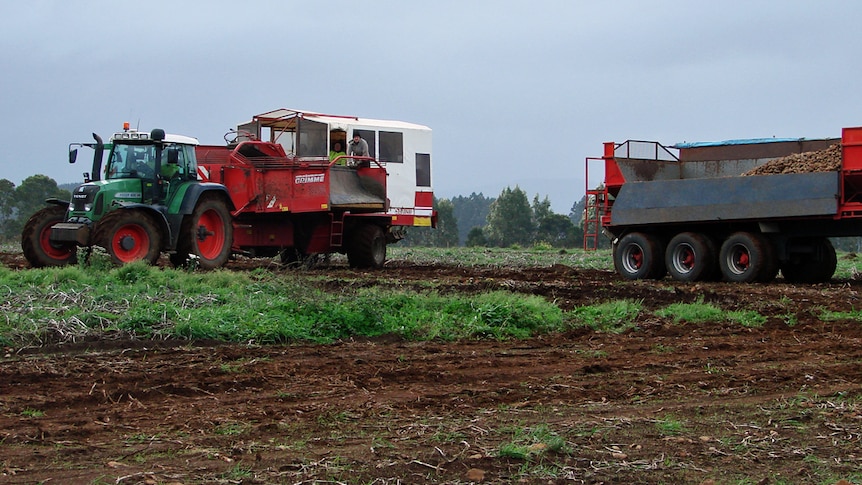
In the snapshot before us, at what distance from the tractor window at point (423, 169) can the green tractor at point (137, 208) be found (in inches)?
353

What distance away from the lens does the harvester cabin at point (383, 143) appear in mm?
23703

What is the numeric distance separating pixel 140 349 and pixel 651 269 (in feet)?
39.9

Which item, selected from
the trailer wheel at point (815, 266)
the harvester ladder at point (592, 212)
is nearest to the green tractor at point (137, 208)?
the harvester ladder at point (592, 212)

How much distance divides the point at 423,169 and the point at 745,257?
10264 mm

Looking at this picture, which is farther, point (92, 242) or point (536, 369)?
point (92, 242)

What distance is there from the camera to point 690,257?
19031 mm

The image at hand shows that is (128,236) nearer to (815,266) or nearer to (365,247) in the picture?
(365,247)

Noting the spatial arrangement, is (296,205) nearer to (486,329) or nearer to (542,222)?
(486,329)

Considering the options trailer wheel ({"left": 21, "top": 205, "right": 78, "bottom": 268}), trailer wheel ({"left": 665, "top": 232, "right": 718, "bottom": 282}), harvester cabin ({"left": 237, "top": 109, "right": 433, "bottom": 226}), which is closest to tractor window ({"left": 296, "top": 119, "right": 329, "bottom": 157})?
harvester cabin ({"left": 237, "top": 109, "right": 433, "bottom": 226})

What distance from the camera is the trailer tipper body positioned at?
16750 mm

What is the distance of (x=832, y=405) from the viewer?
24.2 feet

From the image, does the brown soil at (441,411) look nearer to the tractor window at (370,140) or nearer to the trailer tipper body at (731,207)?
the trailer tipper body at (731,207)

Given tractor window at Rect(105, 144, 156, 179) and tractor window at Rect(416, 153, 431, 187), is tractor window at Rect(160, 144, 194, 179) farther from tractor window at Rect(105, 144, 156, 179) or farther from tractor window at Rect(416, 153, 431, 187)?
tractor window at Rect(416, 153, 431, 187)

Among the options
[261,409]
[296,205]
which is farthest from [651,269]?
[261,409]
